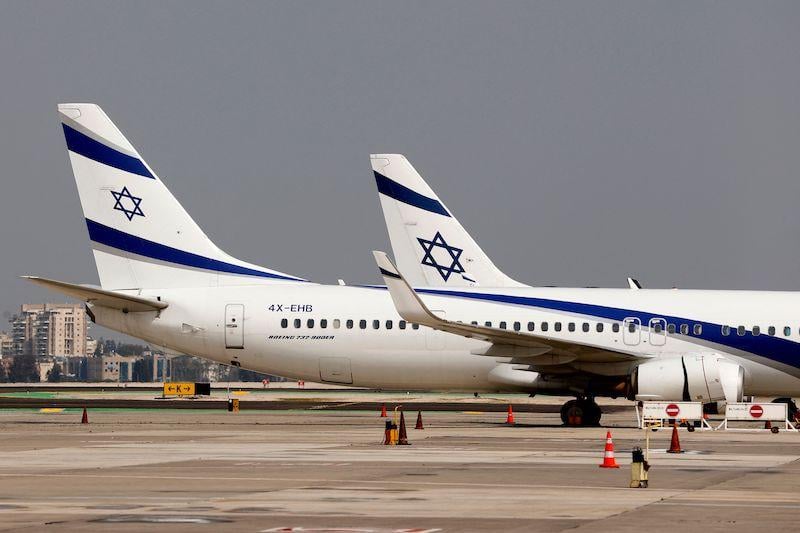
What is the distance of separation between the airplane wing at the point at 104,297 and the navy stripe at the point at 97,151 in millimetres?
4190

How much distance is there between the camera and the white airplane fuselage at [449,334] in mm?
40781

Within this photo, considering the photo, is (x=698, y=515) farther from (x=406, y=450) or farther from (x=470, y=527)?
(x=406, y=450)

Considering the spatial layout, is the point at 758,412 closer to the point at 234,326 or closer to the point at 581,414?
the point at 581,414

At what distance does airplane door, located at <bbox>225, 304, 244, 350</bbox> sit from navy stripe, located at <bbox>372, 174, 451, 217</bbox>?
1890 centimetres

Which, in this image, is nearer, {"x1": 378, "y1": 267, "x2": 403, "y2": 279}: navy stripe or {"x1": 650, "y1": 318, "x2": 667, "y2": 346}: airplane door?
{"x1": 378, "y1": 267, "x2": 403, "y2": 279}: navy stripe

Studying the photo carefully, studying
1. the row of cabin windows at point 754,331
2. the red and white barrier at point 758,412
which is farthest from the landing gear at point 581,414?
the row of cabin windows at point 754,331

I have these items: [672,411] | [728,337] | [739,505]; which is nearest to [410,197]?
[728,337]

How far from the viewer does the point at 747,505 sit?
19125mm

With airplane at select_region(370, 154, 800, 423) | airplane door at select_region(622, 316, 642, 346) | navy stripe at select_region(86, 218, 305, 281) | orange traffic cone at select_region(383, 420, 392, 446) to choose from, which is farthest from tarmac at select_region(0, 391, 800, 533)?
navy stripe at select_region(86, 218, 305, 281)

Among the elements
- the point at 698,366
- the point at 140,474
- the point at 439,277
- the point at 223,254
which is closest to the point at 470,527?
the point at 140,474

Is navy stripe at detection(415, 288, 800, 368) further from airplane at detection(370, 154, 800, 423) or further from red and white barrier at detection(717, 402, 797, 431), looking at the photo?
red and white barrier at detection(717, 402, 797, 431)

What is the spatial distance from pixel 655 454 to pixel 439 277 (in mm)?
30903

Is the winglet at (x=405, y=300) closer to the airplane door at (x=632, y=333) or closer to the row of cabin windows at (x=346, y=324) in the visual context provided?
the row of cabin windows at (x=346, y=324)

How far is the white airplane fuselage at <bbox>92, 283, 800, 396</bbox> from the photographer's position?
40.8 metres
